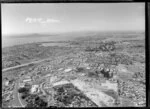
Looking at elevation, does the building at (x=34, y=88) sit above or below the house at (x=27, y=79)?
below

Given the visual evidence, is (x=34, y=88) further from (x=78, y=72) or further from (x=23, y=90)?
(x=78, y=72)

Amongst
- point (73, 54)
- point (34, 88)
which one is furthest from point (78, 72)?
point (34, 88)

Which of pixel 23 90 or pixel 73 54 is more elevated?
pixel 73 54

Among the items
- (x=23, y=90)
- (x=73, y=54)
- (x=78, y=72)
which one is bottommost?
(x=23, y=90)

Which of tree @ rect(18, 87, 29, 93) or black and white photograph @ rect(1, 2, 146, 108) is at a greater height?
black and white photograph @ rect(1, 2, 146, 108)

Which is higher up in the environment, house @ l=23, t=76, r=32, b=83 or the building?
house @ l=23, t=76, r=32, b=83

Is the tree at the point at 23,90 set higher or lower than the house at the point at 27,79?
lower

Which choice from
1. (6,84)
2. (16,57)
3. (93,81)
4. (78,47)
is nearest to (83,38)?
(78,47)

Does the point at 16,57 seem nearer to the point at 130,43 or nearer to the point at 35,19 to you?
the point at 35,19
